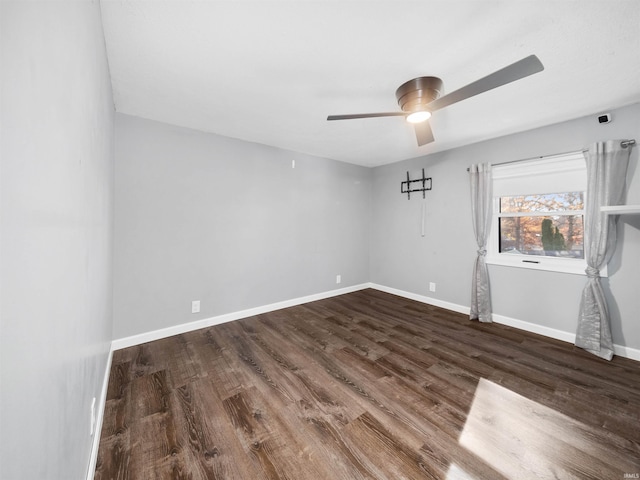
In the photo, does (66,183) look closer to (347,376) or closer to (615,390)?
(347,376)

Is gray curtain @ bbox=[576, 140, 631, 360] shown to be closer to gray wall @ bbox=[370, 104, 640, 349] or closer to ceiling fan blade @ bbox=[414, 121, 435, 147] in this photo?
gray wall @ bbox=[370, 104, 640, 349]

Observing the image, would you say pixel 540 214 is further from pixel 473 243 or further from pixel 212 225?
pixel 212 225

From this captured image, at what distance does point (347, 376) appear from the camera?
2.09 metres

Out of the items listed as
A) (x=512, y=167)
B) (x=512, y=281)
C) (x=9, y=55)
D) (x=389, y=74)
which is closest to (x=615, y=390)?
(x=512, y=281)

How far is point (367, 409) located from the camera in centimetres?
172

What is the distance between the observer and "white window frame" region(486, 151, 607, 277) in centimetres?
270

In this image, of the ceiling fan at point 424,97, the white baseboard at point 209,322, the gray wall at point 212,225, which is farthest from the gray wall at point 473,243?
the ceiling fan at point 424,97

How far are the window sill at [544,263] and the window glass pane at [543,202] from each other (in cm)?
59

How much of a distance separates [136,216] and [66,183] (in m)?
2.16

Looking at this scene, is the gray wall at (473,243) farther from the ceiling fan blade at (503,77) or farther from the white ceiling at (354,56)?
the ceiling fan blade at (503,77)

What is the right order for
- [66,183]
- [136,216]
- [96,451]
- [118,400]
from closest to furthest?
[66,183], [96,451], [118,400], [136,216]

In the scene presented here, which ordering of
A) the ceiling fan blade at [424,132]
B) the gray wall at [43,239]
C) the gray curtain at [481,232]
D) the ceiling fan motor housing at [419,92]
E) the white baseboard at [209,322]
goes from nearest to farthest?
the gray wall at [43,239]
the ceiling fan motor housing at [419,92]
the ceiling fan blade at [424,132]
the white baseboard at [209,322]
the gray curtain at [481,232]

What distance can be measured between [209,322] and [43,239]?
9.16 feet

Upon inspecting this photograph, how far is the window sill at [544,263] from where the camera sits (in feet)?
8.83
